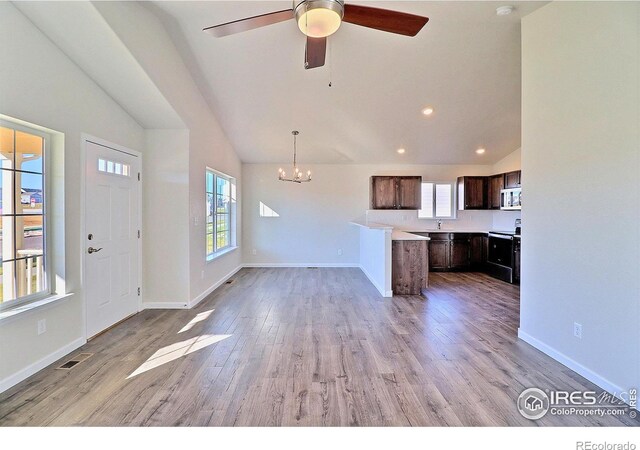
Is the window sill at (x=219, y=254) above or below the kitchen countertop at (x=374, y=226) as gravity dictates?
below

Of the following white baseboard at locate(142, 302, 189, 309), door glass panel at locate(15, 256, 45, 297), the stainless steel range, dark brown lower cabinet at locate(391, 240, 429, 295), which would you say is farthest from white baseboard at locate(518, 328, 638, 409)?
door glass panel at locate(15, 256, 45, 297)

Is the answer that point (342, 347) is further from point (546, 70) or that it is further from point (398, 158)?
point (398, 158)

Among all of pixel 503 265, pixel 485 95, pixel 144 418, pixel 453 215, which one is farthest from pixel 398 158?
pixel 144 418

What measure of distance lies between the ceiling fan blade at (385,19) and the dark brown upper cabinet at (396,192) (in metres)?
4.82

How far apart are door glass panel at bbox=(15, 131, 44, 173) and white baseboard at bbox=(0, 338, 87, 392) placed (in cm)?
162

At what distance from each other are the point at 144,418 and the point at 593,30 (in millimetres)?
4283

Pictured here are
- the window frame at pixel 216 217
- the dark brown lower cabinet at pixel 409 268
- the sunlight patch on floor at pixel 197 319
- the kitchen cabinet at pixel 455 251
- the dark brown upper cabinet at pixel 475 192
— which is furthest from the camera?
the dark brown upper cabinet at pixel 475 192

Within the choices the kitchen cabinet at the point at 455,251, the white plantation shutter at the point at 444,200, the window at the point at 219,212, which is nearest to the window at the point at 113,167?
the window at the point at 219,212

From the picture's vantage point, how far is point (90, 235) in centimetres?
324

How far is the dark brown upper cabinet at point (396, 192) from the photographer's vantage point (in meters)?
7.06

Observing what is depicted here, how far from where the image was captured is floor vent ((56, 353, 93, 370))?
2607mm

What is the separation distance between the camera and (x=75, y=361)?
2.72m

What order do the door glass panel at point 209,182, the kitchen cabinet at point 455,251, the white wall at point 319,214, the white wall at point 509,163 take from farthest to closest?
the white wall at point 319,214, the kitchen cabinet at point 455,251, the white wall at point 509,163, the door glass panel at point 209,182

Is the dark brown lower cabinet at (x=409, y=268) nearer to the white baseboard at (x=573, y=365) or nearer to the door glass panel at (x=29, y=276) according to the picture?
the white baseboard at (x=573, y=365)
